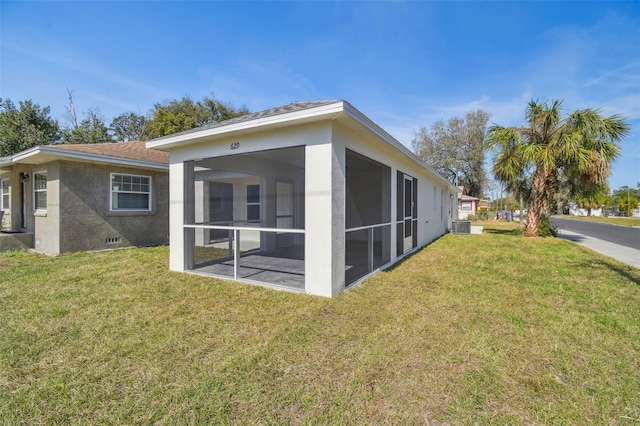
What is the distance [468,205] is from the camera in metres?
33.2

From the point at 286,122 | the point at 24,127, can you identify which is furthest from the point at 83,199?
the point at 24,127

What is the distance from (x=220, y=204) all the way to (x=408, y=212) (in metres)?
8.34

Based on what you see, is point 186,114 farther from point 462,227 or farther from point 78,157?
point 462,227

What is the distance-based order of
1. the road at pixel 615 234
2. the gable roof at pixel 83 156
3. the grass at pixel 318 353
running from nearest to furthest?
the grass at pixel 318 353 → the gable roof at pixel 83 156 → the road at pixel 615 234

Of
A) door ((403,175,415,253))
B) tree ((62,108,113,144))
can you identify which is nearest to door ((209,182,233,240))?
door ((403,175,415,253))

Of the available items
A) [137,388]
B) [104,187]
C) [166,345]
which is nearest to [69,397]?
[137,388]

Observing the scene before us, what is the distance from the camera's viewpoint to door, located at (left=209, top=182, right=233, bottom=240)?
12.1 meters

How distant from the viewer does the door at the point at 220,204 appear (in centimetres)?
1206

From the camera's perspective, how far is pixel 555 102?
11.6m

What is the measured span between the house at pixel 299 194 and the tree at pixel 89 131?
2171 centimetres

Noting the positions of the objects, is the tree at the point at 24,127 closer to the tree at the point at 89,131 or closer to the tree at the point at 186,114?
the tree at the point at 89,131

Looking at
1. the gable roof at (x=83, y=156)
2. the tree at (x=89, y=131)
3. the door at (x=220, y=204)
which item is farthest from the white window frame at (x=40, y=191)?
the tree at (x=89, y=131)

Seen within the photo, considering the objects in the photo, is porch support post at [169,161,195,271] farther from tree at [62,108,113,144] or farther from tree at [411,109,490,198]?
tree at [411,109,490,198]

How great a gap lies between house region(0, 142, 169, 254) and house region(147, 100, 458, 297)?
174 cm
